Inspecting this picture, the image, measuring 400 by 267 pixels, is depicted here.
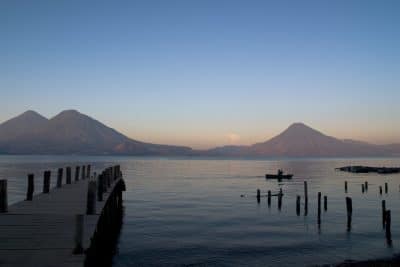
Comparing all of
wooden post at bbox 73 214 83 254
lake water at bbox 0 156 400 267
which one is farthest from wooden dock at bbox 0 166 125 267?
lake water at bbox 0 156 400 267

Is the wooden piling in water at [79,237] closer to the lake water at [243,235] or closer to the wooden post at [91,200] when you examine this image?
the wooden post at [91,200]

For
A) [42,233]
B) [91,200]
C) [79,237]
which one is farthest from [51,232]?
[91,200]

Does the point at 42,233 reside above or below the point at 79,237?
below

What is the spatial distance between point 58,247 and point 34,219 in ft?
15.3

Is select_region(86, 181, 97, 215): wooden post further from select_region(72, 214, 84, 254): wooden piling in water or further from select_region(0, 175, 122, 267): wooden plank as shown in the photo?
select_region(72, 214, 84, 254): wooden piling in water

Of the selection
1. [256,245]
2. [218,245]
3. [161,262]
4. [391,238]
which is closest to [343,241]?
[391,238]

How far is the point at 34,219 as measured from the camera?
14672 mm

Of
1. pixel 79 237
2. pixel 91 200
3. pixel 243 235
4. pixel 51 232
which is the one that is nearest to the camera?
pixel 79 237

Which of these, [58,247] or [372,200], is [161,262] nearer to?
[58,247]

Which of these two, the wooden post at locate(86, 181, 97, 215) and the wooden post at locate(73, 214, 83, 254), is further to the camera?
the wooden post at locate(86, 181, 97, 215)

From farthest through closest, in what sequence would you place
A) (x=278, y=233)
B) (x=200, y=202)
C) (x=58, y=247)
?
(x=200, y=202)
(x=278, y=233)
(x=58, y=247)

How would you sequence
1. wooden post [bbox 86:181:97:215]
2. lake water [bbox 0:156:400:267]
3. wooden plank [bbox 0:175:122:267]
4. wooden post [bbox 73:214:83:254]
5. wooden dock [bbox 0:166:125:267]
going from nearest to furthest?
wooden plank [bbox 0:175:122:267], wooden dock [bbox 0:166:125:267], wooden post [bbox 73:214:83:254], wooden post [bbox 86:181:97:215], lake water [bbox 0:156:400:267]

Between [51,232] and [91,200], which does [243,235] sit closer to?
[91,200]

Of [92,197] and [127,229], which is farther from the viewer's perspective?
[127,229]
